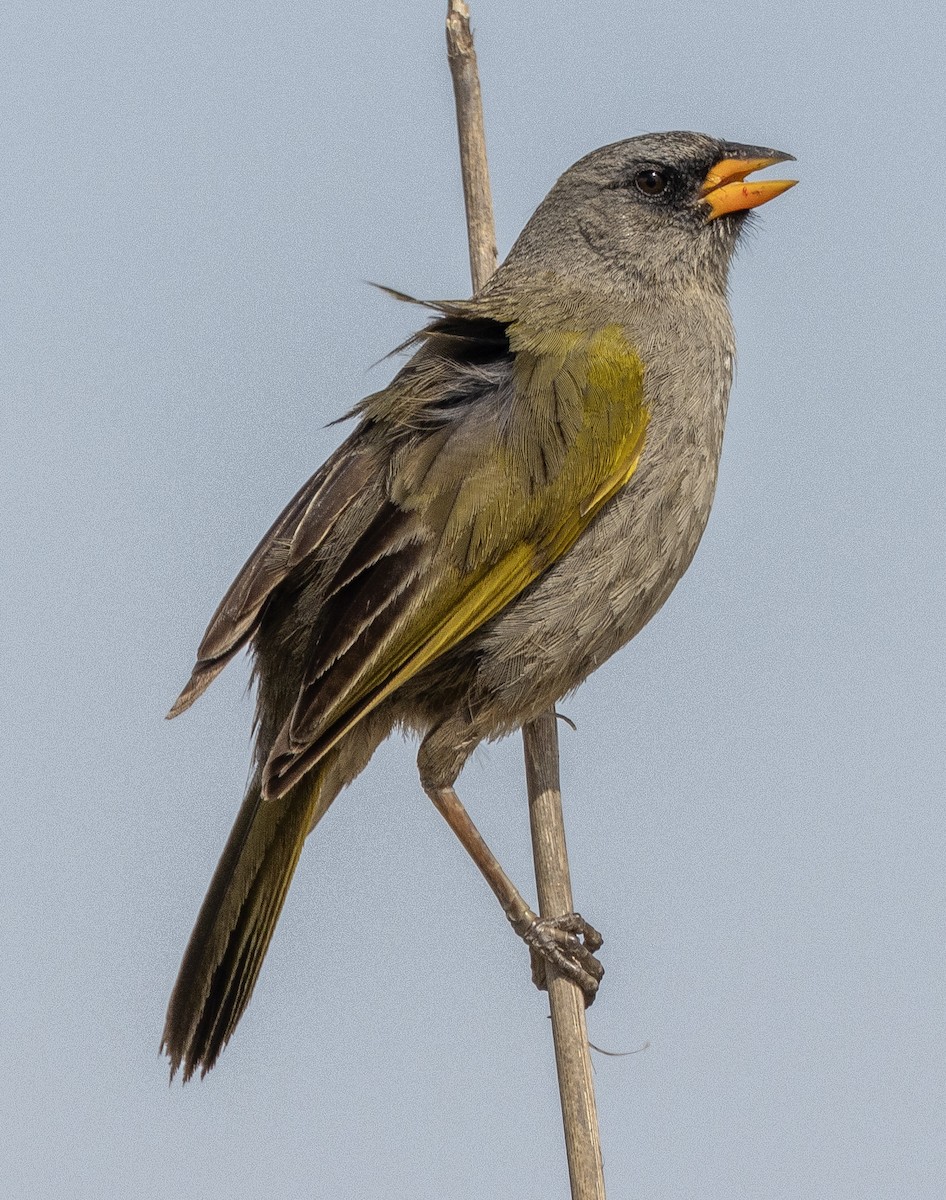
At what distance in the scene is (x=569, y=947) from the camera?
455cm

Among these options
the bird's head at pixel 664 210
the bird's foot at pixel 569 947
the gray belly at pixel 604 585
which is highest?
the bird's head at pixel 664 210

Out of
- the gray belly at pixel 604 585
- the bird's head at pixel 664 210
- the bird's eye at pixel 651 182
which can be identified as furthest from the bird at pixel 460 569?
the bird's eye at pixel 651 182

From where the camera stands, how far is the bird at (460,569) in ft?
14.3

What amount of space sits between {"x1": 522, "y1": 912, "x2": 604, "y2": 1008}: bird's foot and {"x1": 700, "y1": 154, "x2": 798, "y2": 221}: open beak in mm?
2092

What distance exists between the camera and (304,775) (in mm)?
4480

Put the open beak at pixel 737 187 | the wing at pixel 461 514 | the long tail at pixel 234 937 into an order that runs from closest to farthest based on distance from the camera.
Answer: the wing at pixel 461 514 → the long tail at pixel 234 937 → the open beak at pixel 737 187

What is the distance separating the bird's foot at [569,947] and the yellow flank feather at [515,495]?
2.49 ft

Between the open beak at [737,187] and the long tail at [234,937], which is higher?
the open beak at [737,187]

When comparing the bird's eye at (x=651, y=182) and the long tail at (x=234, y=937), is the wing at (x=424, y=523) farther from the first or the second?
the bird's eye at (x=651, y=182)

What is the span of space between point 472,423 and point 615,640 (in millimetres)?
704

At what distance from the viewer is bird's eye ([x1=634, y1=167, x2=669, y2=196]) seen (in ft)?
17.0

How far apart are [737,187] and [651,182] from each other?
256 millimetres

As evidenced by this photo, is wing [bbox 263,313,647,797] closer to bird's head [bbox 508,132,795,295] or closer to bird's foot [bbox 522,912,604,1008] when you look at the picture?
bird's head [bbox 508,132,795,295]

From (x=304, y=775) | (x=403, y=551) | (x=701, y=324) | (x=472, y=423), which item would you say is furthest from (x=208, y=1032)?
(x=701, y=324)
